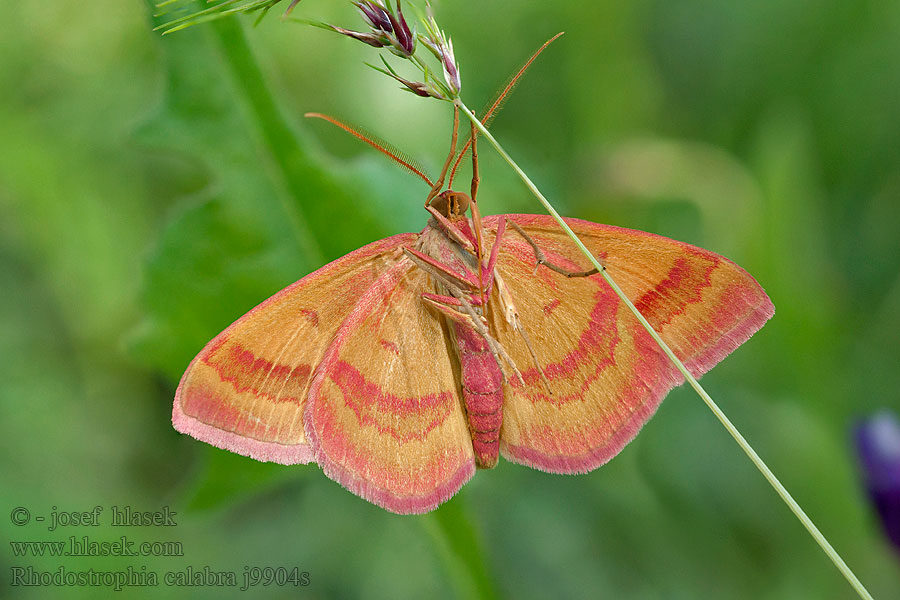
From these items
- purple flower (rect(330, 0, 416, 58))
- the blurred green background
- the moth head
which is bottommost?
the blurred green background

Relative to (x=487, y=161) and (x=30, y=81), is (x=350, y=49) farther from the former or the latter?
(x=30, y=81)

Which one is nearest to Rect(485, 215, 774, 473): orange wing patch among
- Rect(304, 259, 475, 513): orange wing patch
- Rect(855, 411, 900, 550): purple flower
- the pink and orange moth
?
the pink and orange moth

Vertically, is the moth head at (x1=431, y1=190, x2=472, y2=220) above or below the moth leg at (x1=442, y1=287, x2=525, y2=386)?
above

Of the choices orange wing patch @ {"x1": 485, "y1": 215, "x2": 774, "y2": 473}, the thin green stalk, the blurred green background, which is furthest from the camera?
the blurred green background

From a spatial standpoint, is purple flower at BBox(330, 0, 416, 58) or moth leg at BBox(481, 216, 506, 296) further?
moth leg at BBox(481, 216, 506, 296)

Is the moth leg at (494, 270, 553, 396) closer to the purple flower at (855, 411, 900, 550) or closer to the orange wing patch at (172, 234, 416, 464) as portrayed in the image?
the orange wing patch at (172, 234, 416, 464)

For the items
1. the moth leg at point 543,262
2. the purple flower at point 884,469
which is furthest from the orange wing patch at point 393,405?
the purple flower at point 884,469

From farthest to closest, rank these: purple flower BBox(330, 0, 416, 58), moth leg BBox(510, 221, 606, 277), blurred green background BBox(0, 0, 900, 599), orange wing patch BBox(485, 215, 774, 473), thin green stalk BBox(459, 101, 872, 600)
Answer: blurred green background BBox(0, 0, 900, 599), moth leg BBox(510, 221, 606, 277), orange wing patch BBox(485, 215, 774, 473), purple flower BBox(330, 0, 416, 58), thin green stalk BBox(459, 101, 872, 600)
